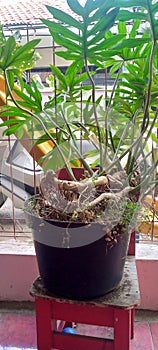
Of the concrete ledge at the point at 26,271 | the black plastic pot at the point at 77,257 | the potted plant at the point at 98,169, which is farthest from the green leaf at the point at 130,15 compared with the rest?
the concrete ledge at the point at 26,271

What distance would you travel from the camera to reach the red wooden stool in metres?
0.96

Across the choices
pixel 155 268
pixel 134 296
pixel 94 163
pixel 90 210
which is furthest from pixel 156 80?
pixel 155 268

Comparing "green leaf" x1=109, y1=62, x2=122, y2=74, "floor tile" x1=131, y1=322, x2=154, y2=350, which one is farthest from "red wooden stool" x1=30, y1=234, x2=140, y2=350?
"green leaf" x1=109, y1=62, x2=122, y2=74

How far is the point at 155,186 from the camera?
3.59ft

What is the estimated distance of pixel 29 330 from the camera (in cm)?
138

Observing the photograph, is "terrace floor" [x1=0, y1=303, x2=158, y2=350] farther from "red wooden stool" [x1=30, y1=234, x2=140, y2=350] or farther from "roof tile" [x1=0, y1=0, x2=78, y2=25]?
"roof tile" [x1=0, y1=0, x2=78, y2=25]

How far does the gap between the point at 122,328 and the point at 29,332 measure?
55 centimetres

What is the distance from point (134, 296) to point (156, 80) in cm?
64

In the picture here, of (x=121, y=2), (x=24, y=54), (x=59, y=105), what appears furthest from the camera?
(x=59, y=105)

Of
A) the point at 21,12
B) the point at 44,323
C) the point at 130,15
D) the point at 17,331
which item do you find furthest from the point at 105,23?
the point at 17,331

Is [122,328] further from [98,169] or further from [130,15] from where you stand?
[130,15]

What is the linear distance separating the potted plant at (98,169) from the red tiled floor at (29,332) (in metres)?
0.45

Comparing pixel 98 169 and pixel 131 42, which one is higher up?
pixel 131 42

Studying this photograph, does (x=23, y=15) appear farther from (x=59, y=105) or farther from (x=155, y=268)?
(x=155, y=268)
